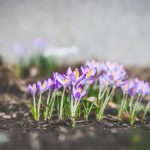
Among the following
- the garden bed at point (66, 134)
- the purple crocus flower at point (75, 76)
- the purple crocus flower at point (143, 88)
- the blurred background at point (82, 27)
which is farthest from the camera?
the blurred background at point (82, 27)

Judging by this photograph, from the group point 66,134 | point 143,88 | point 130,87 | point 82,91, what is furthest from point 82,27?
point 66,134

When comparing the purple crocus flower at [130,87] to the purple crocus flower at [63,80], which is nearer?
the purple crocus flower at [63,80]

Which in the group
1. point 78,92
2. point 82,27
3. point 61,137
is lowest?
point 61,137

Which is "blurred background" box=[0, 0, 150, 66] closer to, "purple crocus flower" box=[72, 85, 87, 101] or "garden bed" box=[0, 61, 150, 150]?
"garden bed" box=[0, 61, 150, 150]

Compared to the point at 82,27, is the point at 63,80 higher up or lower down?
lower down

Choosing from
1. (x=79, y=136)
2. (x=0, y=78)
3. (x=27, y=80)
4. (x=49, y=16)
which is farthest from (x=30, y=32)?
(x=79, y=136)

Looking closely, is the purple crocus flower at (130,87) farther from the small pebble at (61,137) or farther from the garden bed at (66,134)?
the small pebble at (61,137)

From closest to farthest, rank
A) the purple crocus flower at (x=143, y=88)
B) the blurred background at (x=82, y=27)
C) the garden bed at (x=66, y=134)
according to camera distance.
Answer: the garden bed at (x=66, y=134) → the purple crocus flower at (x=143, y=88) → the blurred background at (x=82, y=27)

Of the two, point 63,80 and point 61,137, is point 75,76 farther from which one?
point 61,137

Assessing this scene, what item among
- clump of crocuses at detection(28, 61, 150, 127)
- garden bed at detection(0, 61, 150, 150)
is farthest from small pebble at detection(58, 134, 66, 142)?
clump of crocuses at detection(28, 61, 150, 127)

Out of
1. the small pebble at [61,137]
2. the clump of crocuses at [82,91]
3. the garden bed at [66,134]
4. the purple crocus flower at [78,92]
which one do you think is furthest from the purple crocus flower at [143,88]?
the small pebble at [61,137]
